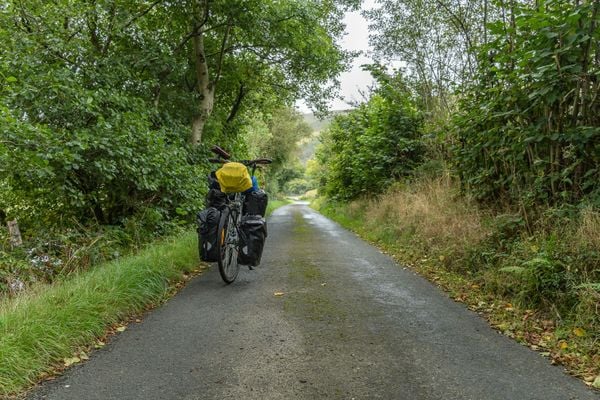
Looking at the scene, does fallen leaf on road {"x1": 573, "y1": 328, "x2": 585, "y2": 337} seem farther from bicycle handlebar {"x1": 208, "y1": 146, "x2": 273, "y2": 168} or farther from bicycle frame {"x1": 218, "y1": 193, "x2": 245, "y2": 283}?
bicycle handlebar {"x1": 208, "y1": 146, "x2": 273, "y2": 168}

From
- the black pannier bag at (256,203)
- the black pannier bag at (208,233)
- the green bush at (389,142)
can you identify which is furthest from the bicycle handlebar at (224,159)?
the green bush at (389,142)

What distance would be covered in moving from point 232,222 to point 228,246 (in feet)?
1.19

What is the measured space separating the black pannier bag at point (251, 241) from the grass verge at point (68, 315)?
3.77 feet

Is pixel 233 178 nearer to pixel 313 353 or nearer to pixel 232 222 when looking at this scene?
pixel 232 222

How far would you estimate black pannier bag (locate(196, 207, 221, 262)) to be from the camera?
5457 mm

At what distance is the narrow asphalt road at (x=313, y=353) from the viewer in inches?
116

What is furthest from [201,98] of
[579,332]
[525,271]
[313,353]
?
[579,332]

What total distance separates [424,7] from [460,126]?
5705 millimetres

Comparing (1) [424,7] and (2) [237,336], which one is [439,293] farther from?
(1) [424,7]

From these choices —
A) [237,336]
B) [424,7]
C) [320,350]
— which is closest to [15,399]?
[237,336]

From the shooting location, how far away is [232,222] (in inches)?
230

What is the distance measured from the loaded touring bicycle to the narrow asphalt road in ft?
1.51

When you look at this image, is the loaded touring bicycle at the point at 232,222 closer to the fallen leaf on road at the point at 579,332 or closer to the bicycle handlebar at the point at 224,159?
the bicycle handlebar at the point at 224,159

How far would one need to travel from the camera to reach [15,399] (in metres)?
2.77
